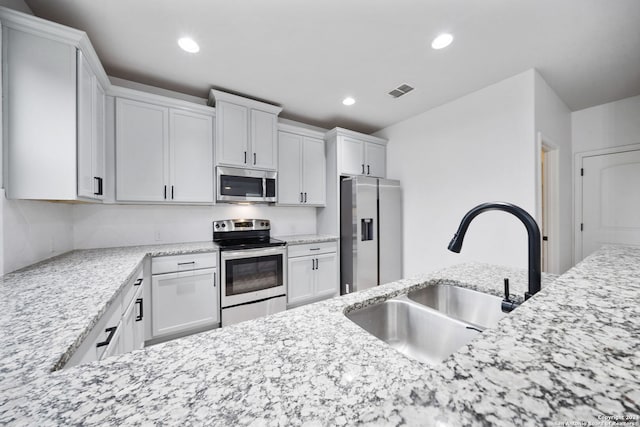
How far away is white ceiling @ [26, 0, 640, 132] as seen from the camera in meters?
1.59

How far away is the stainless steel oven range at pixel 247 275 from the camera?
2.36 metres

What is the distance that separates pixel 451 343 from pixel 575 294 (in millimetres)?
404

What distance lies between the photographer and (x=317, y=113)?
323 cm

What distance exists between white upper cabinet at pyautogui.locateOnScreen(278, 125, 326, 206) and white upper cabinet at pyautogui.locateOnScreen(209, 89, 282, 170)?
213mm

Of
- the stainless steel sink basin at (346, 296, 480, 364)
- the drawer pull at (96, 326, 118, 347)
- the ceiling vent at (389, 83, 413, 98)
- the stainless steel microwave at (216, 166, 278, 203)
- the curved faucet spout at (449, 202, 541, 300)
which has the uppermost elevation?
the ceiling vent at (389, 83, 413, 98)

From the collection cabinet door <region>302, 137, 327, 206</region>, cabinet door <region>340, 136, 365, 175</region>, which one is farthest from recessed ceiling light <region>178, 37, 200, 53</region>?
cabinet door <region>340, 136, 365, 175</region>

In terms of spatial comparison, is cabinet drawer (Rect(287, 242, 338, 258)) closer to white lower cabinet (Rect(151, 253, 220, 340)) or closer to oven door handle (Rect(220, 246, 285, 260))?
oven door handle (Rect(220, 246, 285, 260))

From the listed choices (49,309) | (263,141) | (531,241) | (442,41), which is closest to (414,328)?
(531,241)

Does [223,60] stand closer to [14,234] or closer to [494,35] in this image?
[14,234]

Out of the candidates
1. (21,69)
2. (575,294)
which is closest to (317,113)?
(21,69)

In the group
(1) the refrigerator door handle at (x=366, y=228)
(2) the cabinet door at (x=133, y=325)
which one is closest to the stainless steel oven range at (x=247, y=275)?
(2) the cabinet door at (x=133, y=325)

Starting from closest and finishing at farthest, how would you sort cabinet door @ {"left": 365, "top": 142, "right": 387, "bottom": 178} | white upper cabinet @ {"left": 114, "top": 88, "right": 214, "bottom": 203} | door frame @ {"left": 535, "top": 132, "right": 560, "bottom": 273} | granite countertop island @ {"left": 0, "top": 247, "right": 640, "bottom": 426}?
granite countertop island @ {"left": 0, "top": 247, "right": 640, "bottom": 426}, white upper cabinet @ {"left": 114, "top": 88, "right": 214, "bottom": 203}, door frame @ {"left": 535, "top": 132, "right": 560, "bottom": 273}, cabinet door @ {"left": 365, "top": 142, "right": 387, "bottom": 178}

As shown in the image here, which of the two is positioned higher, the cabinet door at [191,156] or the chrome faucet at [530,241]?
the cabinet door at [191,156]

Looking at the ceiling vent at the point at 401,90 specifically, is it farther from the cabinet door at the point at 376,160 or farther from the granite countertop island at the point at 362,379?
the granite countertop island at the point at 362,379
